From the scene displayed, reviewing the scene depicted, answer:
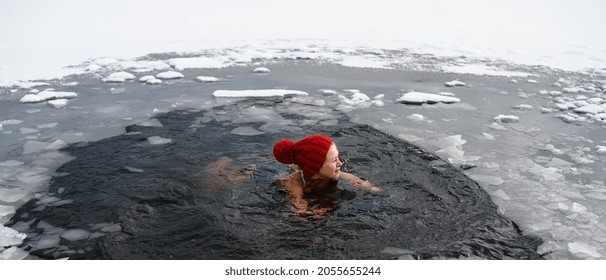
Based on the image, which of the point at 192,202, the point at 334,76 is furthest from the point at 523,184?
the point at 334,76

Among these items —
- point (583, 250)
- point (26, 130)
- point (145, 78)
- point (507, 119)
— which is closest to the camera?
point (583, 250)

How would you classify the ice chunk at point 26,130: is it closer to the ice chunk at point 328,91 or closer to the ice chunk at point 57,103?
the ice chunk at point 57,103

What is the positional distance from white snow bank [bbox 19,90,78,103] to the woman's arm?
418 centimetres

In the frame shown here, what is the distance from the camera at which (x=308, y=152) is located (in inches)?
136

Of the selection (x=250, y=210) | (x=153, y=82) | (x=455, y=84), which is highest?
(x=455, y=84)

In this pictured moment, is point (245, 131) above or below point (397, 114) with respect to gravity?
below

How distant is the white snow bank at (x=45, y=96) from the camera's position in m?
5.75

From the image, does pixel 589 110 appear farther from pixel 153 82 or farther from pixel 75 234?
pixel 153 82

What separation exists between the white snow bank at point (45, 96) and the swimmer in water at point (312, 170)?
379cm

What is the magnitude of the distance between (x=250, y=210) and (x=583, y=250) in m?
2.14

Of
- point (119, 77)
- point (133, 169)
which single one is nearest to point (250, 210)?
point (133, 169)

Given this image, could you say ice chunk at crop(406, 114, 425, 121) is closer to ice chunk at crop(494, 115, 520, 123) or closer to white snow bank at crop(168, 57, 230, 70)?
ice chunk at crop(494, 115, 520, 123)

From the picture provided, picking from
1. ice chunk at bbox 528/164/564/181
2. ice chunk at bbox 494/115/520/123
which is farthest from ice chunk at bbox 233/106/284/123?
ice chunk at bbox 528/164/564/181

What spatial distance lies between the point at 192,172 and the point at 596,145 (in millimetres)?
3827
